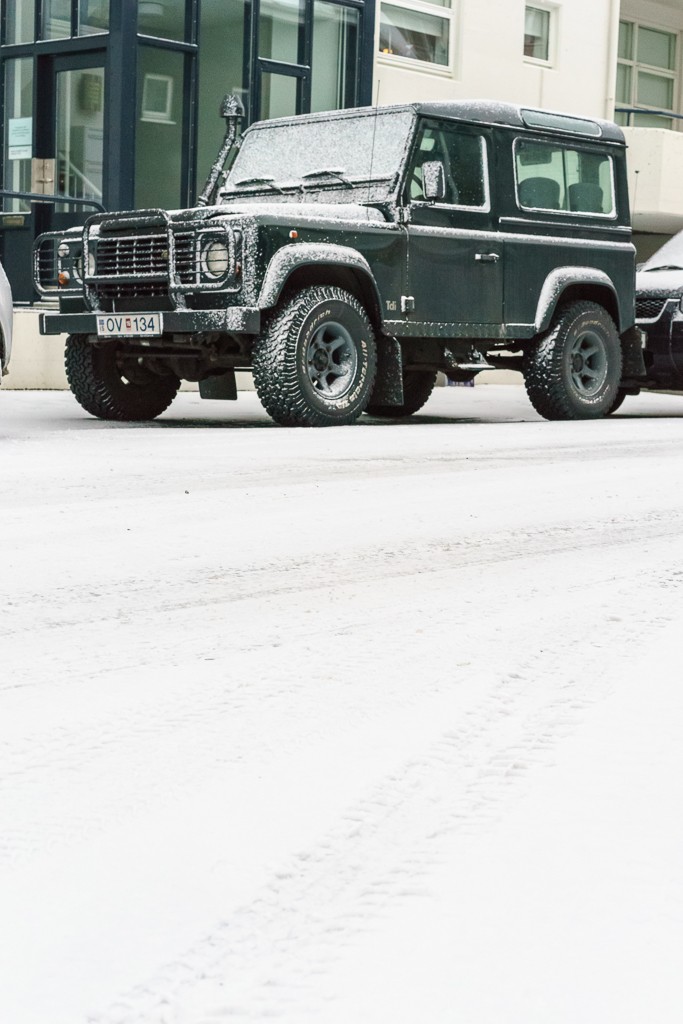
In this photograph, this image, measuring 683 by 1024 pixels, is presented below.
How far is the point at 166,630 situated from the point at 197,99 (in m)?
15.1

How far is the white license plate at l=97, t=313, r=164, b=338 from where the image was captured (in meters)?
10.8

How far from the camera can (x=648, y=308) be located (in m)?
14.1

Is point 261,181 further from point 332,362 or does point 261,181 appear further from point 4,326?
point 4,326

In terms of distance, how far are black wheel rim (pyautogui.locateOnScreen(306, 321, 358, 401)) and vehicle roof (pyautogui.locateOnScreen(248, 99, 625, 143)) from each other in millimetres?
1694

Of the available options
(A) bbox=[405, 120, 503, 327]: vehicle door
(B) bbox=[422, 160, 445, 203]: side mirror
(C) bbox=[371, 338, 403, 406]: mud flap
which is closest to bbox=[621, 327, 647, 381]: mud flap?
(A) bbox=[405, 120, 503, 327]: vehicle door

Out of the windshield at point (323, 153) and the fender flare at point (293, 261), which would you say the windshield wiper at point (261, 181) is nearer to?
the windshield at point (323, 153)

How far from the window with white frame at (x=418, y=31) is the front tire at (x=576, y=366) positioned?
943cm

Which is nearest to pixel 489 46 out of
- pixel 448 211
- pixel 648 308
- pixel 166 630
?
pixel 648 308

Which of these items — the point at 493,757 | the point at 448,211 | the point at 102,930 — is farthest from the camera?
the point at 448,211

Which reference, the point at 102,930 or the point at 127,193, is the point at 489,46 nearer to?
the point at 127,193

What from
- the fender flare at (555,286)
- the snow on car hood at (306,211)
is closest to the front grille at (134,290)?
the snow on car hood at (306,211)


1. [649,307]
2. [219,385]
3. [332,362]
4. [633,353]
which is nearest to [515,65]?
[649,307]

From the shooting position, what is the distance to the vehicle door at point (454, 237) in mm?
11523

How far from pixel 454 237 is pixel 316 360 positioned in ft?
5.20
